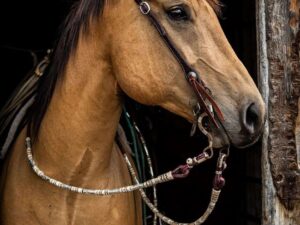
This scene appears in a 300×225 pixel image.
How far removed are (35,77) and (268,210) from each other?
1166 millimetres

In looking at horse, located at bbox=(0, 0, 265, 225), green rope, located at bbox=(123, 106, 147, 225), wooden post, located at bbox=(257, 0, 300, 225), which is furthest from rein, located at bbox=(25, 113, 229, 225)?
wooden post, located at bbox=(257, 0, 300, 225)

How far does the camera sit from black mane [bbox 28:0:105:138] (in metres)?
1.77

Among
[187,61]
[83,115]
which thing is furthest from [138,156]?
[187,61]

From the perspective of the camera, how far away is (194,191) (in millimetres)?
4301

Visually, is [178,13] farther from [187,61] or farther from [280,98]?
[280,98]

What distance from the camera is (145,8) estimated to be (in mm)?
1626

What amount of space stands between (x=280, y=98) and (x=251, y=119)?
2.27 feet

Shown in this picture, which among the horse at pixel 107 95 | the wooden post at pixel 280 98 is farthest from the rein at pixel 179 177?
the wooden post at pixel 280 98

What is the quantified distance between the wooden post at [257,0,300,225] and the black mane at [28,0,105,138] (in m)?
0.80

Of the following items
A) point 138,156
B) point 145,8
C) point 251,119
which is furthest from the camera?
point 138,156

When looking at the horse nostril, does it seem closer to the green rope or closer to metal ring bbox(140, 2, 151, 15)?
metal ring bbox(140, 2, 151, 15)

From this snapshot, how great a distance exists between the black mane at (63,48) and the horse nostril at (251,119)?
0.61 metres

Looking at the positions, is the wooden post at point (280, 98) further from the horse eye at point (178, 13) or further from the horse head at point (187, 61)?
the horse eye at point (178, 13)

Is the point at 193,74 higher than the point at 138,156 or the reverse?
higher
